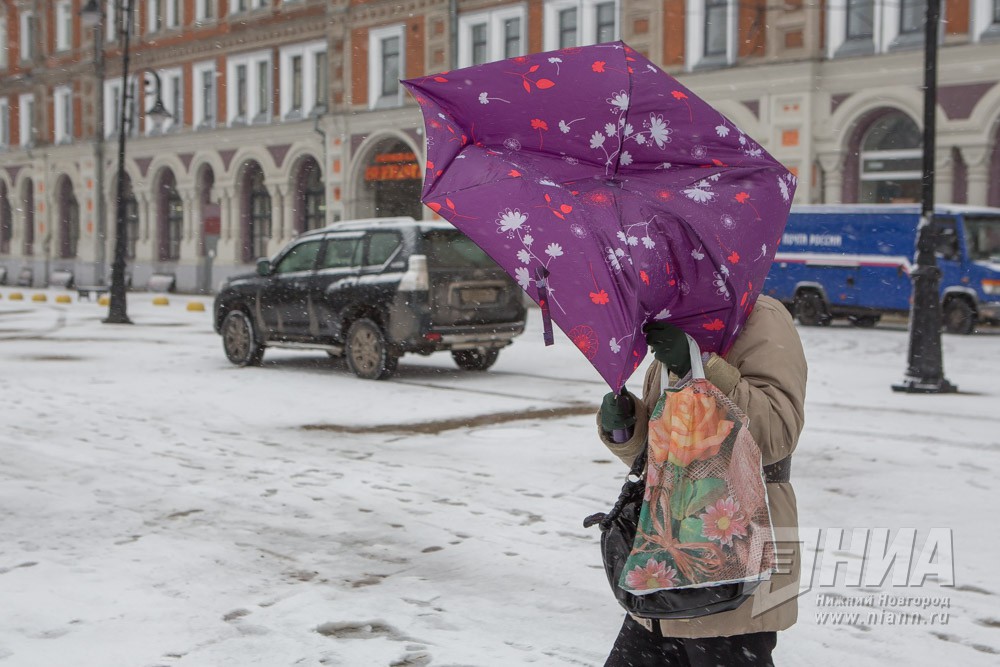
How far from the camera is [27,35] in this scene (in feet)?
167

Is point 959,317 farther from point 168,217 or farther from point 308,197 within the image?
point 168,217

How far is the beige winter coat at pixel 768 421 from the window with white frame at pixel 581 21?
27.7 meters

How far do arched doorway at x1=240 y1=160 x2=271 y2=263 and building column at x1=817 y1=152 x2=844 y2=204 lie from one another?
69.4 ft

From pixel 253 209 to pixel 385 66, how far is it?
844 centimetres

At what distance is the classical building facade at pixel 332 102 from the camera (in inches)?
982

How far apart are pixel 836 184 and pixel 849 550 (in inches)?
848

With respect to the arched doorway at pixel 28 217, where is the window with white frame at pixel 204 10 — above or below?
above

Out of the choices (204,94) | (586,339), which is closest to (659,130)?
(586,339)

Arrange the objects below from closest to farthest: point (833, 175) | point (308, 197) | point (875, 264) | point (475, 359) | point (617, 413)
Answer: point (617, 413) → point (475, 359) → point (875, 264) → point (833, 175) → point (308, 197)

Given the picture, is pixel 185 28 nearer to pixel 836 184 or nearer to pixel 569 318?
pixel 836 184

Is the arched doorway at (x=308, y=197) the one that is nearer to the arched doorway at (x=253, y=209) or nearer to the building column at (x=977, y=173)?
the arched doorway at (x=253, y=209)

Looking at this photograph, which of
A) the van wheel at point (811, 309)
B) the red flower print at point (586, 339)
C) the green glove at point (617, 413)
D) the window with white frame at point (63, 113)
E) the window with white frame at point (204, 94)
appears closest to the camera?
the red flower print at point (586, 339)

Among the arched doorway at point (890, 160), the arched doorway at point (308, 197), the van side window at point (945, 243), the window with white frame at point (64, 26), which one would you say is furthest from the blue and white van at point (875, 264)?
the window with white frame at point (64, 26)

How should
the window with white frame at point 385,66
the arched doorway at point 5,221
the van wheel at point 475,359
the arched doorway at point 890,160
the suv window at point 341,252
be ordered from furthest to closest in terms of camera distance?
the arched doorway at point 5,221 < the window with white frame at point 385,66 < the arched doorway at point 890,160 < the van wheel at point 475,359 < the suv window at point 341,252
